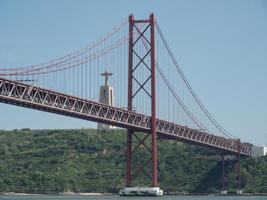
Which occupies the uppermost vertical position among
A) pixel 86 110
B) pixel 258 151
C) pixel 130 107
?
pixel 130 107

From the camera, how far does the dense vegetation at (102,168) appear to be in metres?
132

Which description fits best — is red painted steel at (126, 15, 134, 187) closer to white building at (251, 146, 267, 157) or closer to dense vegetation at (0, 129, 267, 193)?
dense vegetation at (0, 129, 267, 193)

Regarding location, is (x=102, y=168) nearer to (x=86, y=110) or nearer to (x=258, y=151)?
(x=258, y=151)

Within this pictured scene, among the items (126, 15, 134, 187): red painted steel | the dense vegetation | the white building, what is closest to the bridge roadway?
(126, 15, 134, 187): red painted steel

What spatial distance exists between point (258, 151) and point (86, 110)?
54.6 meters

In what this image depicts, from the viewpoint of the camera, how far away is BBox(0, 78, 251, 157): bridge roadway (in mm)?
86062

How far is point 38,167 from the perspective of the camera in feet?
475

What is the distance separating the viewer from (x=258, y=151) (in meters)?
144

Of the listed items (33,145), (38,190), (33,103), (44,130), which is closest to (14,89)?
(33,103)

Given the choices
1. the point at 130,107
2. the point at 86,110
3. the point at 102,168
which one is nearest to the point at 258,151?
the point at 102,168

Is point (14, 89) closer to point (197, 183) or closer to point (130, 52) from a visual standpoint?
point (130, 52)

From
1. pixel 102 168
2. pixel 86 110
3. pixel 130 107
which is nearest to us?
pixel 86 110

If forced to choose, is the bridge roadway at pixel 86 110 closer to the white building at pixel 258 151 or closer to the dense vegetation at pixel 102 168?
the dense vegetation at pixel 102 168

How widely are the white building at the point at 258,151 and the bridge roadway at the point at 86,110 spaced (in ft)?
66.9
